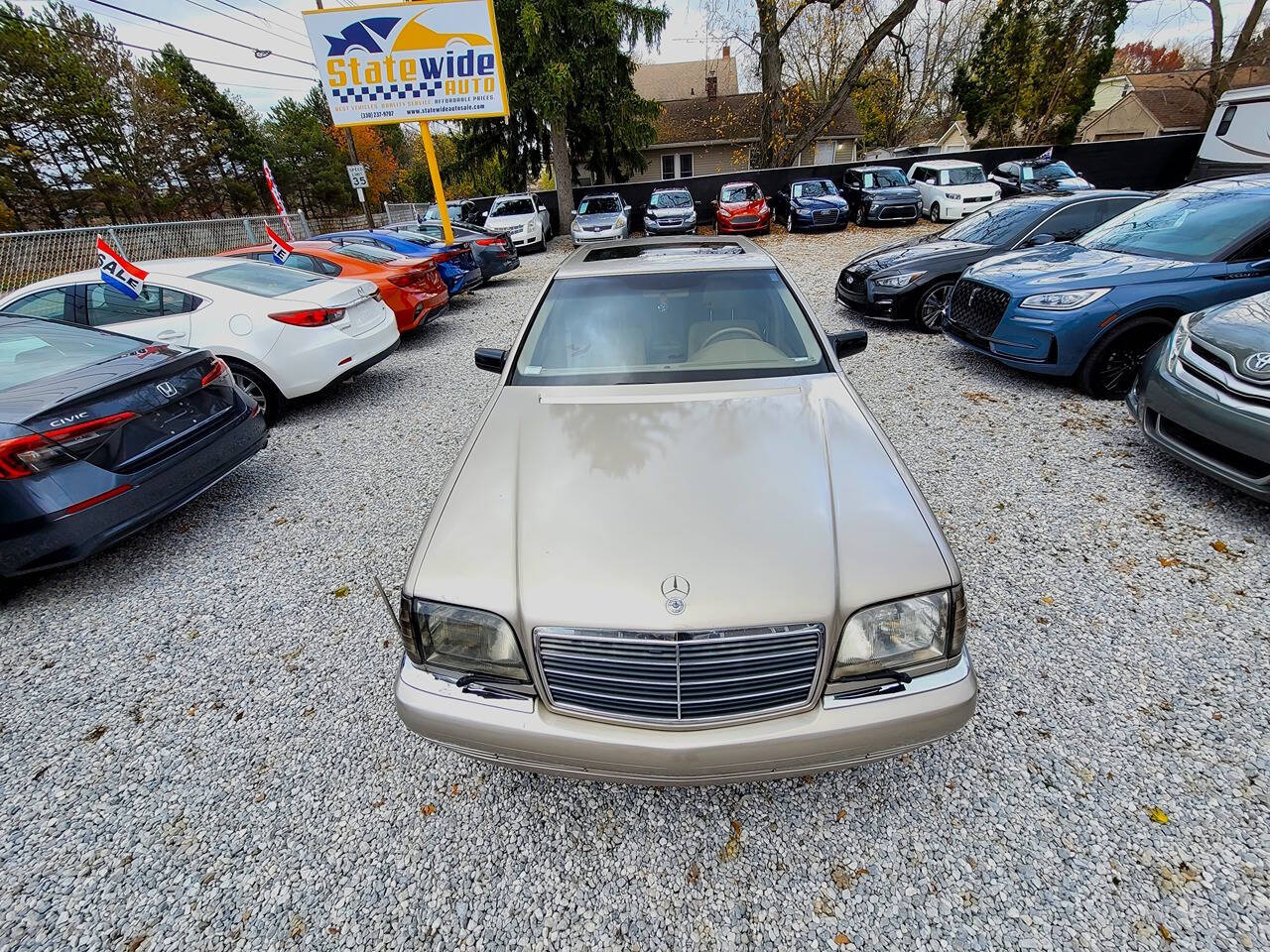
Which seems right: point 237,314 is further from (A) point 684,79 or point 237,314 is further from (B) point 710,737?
(A) point 684,79

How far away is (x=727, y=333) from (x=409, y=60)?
41.7ft

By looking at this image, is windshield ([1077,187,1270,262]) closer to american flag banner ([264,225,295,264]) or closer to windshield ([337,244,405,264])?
windshield ([337,244,405,264])

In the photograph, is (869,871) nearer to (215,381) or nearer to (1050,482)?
(1050,482)

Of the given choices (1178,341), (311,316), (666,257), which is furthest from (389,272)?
(1178,341)

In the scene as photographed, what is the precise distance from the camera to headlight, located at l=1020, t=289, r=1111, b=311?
4629mm

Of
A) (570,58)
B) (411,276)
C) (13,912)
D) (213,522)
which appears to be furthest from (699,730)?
(570,58)

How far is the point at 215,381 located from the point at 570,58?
17.9 meters

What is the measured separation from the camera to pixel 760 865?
1.78 metres

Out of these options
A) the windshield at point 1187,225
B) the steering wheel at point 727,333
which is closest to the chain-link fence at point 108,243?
the steering wheel at point 727,333

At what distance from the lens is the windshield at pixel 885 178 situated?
675 inches

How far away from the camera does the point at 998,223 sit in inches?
277

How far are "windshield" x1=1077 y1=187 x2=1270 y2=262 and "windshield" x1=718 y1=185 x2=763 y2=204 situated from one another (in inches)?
494

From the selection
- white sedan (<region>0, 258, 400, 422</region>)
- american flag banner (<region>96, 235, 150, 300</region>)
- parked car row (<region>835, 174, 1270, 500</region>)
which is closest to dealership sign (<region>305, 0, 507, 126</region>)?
white sedan (<region>0, 258, 400, 422</region>)

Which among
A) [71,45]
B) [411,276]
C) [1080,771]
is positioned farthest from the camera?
[71,45]
